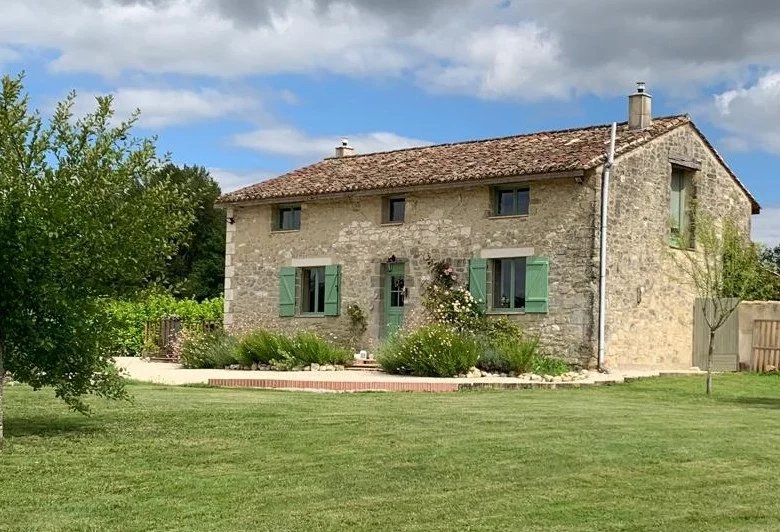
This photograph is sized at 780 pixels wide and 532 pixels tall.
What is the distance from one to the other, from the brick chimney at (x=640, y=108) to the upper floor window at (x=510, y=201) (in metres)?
3.30

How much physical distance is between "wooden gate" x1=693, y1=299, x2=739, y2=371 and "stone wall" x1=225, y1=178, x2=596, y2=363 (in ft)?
13.6

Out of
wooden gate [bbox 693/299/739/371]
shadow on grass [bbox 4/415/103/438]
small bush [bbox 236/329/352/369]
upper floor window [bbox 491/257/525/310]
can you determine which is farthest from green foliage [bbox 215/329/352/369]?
shadow on grass [bbox 4/415/103/438]

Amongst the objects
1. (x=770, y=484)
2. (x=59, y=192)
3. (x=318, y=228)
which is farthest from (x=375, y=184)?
(x=770, y=484)

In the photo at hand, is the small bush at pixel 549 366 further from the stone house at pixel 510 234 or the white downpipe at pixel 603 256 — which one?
the white downpipe at pixel 603 256

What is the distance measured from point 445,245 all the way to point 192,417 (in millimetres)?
12976

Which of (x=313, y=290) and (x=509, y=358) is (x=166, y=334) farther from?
(x=509, y=358)

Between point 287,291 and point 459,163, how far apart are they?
5.25 m

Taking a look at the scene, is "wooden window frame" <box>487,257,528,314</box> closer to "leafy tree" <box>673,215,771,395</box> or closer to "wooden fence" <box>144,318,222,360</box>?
"leafy tree" <box>673,215,771,395</box>

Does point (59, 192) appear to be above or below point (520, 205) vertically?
below

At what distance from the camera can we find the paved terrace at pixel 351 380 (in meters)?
16.5

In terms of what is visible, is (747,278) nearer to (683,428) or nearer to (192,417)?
(683,428)

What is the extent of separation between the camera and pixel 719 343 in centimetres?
2438

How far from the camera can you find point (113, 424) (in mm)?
10789

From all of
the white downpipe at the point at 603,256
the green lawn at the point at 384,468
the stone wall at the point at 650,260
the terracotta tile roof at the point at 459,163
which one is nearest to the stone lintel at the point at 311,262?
the terracotta tile roof at the point at 459,163
